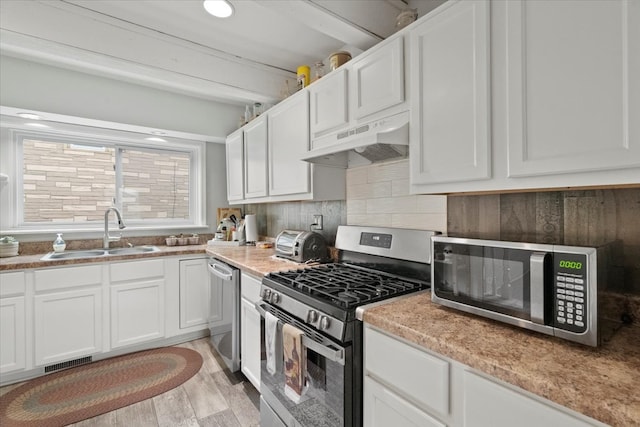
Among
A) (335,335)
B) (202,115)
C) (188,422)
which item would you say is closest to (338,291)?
(335,335)

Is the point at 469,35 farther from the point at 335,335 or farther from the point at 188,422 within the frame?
the point at 188,422

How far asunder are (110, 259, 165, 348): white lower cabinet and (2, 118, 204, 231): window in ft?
2.41

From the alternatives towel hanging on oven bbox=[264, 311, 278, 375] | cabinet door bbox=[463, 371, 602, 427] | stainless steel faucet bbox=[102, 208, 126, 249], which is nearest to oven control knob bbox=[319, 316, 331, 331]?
towel hanging on oven bbox=[264, 311, 278, 375]

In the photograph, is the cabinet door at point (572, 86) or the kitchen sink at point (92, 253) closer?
the cabinet door at point (572, 86)

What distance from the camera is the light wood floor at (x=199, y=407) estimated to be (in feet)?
5.80

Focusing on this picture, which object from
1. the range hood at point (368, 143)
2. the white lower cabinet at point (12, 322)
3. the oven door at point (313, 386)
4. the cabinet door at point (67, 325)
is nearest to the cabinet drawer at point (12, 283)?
Result: the white lower cabinet at point (12, 322)

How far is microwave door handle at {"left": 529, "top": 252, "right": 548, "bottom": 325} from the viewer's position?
2.78ft

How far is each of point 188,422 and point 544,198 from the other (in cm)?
218

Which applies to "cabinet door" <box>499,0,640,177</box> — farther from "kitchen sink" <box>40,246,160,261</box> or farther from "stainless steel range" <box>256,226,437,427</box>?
"kitchen sink" <box>40,246,160,261</box>

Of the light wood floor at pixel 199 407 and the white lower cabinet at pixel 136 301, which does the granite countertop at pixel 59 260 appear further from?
the light wood floor at pixel 199 407

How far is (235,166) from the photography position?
10.0ft

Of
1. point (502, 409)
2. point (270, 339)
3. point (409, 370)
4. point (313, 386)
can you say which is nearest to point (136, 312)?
point (270, 339)

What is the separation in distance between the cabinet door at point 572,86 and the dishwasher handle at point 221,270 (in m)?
1.90

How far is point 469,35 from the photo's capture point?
1.06m
